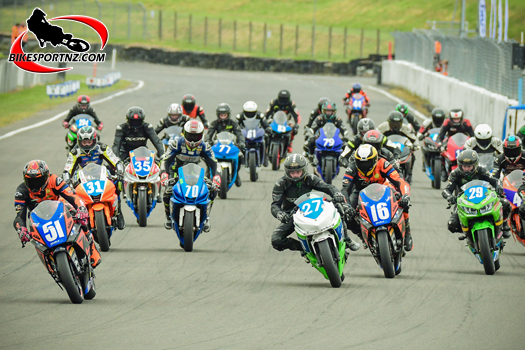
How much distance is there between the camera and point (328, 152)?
17438 millimetres

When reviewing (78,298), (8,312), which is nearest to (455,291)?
(78,298)

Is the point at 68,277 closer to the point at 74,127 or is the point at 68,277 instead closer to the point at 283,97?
the point at 74,127

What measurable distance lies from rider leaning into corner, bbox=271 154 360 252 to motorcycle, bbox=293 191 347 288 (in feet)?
1.45

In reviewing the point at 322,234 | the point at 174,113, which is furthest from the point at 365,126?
the point at 322,234

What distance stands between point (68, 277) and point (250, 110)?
1046cm

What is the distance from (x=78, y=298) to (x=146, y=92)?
30.1 meters

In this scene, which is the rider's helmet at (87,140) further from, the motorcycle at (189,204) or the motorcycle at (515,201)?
the motorcycle at (515,201)

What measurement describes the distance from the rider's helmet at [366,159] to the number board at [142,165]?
348 cm

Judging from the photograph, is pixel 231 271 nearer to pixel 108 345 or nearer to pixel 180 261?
→ pixel 180 261

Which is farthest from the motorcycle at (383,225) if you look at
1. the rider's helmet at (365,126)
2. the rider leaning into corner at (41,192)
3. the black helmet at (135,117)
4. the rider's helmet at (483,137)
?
the black helmet at (135,117)

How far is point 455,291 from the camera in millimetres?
9930

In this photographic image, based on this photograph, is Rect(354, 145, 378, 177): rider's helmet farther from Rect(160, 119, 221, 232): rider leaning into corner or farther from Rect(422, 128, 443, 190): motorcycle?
Rect(422, 128, 443, 190): motorcycle

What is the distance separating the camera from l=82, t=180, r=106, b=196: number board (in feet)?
38.9

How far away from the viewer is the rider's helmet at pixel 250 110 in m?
18.9
